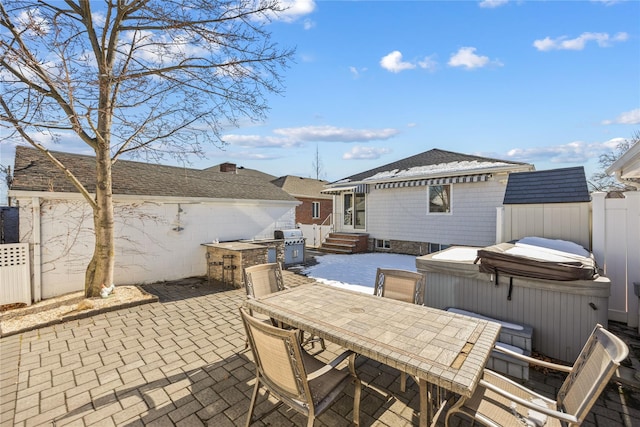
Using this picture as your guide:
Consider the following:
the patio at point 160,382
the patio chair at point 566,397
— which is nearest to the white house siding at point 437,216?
the patio at point 160,382

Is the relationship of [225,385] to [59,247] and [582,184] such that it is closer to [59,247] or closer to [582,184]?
[59,247]

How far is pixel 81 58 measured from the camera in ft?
19.6

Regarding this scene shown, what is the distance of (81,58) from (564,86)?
13333 mm

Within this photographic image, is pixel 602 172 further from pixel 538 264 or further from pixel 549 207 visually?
pixel 538 264

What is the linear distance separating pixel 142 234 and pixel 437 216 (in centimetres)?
1091

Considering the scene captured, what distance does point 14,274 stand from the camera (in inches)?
229

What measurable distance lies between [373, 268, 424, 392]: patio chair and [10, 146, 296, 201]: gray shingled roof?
23.4ft

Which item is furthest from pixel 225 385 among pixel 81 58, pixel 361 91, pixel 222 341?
pixel 361 91

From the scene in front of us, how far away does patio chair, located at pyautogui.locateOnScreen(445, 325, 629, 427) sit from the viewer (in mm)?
1621

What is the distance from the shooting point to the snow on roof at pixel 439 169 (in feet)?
34.5

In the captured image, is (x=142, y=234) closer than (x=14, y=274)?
No

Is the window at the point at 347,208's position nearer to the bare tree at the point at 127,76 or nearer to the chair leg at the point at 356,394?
the bare tree at the point at 127,76

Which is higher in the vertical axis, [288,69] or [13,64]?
[288,69]

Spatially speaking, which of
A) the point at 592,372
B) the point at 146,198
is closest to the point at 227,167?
the point at 146,198
